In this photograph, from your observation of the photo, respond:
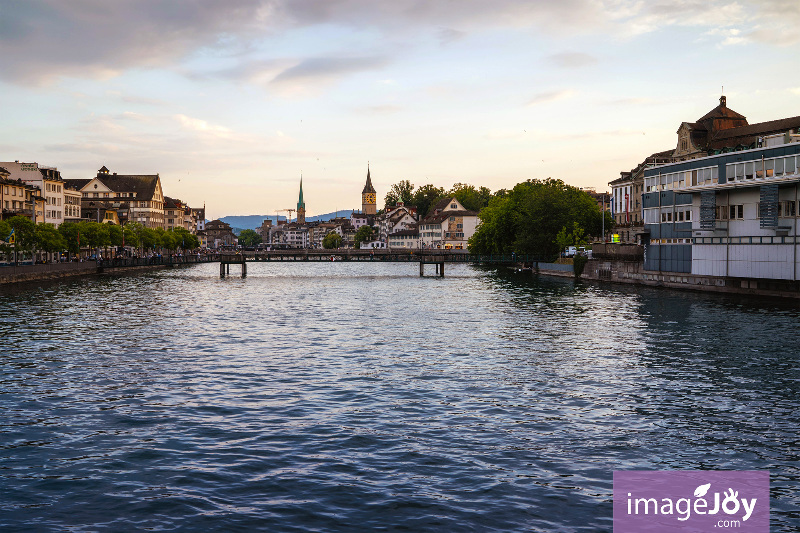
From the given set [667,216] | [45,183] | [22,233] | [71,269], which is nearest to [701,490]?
[667,216]

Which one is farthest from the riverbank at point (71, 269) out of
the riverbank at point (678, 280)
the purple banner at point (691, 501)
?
the purple banner at point (691, 501)

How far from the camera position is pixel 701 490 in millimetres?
17234

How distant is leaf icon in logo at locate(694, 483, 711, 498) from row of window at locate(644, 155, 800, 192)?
190ft

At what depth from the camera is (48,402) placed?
85.9 ft

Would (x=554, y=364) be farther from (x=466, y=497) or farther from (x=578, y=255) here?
(x=578, y=255)

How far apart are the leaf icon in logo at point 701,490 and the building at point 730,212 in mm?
56965

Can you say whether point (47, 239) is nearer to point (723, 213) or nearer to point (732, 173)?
point (723, 213)

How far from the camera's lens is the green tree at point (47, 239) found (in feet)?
368

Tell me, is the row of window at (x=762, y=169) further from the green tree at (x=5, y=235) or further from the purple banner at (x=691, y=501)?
the green tree at (x=5, y=235)

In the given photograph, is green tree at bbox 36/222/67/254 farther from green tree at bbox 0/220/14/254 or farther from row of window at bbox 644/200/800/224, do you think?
row of window at bbox 644/200/800/224

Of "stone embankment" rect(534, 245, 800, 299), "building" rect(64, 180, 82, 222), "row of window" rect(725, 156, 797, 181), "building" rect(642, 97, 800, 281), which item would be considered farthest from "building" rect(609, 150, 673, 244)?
"building" rect(64, 180, 82, 222)

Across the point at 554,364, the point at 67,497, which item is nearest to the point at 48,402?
the point at 67,497

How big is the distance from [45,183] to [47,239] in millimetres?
47828

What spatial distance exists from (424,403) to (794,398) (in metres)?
13.6
